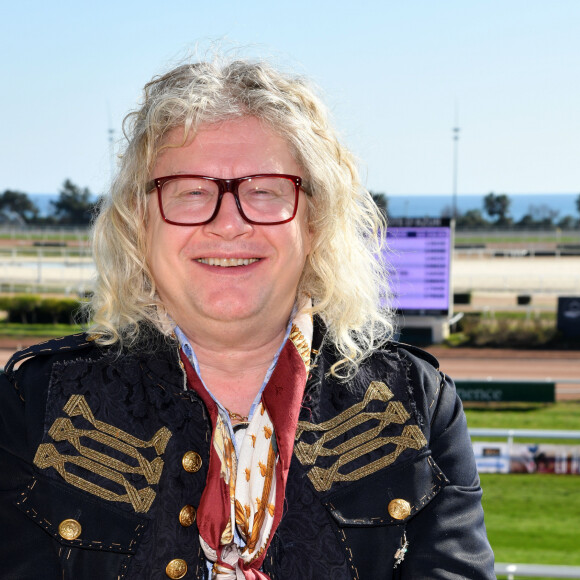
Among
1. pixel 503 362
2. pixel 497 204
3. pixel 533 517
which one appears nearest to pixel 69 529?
pixel 533 517

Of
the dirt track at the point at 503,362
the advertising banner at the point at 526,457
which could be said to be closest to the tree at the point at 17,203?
the dirt track at the point at 503,362

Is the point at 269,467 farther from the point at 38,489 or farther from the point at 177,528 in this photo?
the point at 38,489

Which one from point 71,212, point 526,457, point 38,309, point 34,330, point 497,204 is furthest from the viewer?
point 497,204

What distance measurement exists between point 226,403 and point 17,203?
80.4 metres

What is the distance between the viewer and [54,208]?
248 ft

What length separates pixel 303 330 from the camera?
2094mm

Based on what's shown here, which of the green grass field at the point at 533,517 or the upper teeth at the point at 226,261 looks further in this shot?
the green grass field at the point at 533,517

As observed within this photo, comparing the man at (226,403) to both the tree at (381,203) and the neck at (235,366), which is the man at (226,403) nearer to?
the neck at (235,366)

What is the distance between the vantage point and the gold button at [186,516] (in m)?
1.84

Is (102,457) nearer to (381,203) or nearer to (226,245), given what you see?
(226,245)

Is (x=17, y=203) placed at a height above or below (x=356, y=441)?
below

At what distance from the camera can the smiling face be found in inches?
74.5

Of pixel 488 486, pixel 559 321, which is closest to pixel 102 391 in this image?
pixel 488 486

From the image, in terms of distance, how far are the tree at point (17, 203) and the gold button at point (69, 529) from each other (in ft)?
259
